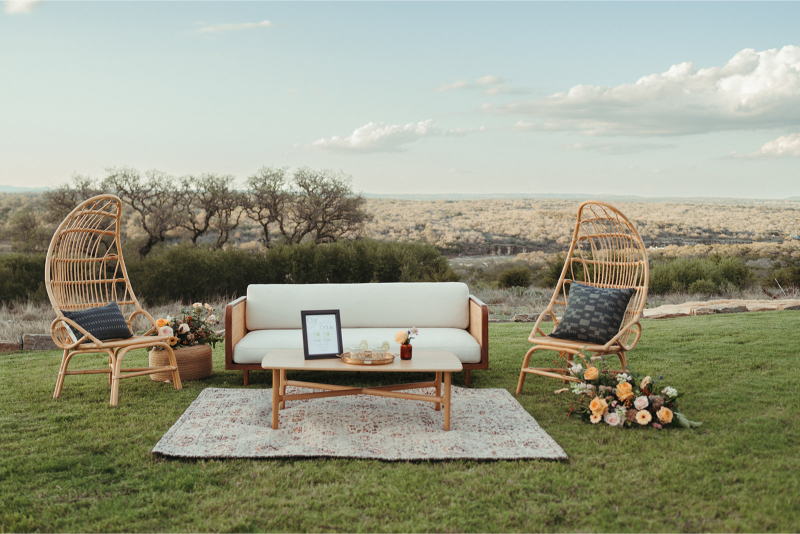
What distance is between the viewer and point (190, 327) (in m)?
4.20

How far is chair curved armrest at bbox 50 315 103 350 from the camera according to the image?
11.3 feet

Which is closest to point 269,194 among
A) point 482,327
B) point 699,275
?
point 699,275

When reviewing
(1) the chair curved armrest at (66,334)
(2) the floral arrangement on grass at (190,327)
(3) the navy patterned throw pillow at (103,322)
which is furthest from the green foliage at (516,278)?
(1) the chair curved armrest at (66,334)

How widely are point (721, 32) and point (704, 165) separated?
826 centimetres

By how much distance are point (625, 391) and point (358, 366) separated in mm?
1555

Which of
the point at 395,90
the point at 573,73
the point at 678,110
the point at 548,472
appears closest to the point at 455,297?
the point at 548,472

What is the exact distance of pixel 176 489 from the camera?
2205 millimetres

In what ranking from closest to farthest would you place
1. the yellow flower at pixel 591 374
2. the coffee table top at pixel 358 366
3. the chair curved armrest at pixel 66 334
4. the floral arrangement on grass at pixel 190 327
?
the coffee table top at pixel 358 366
the yellow flower at pixel 591 374
the chair curved armrest at pixel 66 334
the floral arrangement on grass at pixel 190 327

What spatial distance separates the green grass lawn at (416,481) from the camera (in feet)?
6.40

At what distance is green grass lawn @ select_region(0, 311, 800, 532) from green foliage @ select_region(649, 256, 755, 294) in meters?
6.20

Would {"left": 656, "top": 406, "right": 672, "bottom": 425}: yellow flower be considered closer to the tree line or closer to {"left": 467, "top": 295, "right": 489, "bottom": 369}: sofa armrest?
{"left": 467, "top": 295, "right": 489, "bottom": 369}: sofa armrest

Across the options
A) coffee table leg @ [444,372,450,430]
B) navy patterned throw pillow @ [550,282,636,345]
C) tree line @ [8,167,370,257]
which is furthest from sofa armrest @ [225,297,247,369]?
tree line @ [8,167,370,257]

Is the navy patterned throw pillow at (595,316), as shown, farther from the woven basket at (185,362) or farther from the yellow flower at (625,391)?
the woven basket at (185,362)

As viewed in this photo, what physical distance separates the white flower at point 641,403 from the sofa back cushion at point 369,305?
163cm
